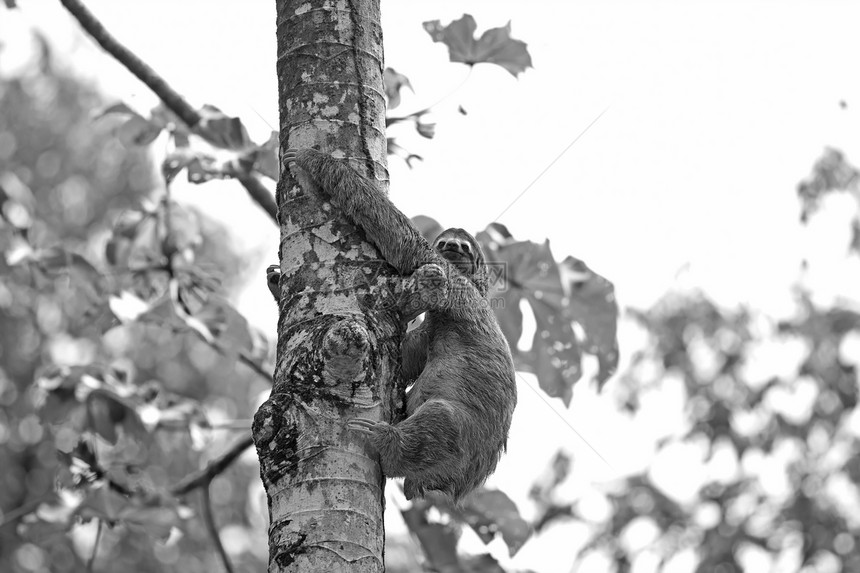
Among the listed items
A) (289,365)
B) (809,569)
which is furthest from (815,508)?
(289,365)

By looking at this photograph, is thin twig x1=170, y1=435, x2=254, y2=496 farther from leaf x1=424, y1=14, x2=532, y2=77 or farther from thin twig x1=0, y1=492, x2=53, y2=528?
leaf x1=424, y1=14, x2=532, y2=77

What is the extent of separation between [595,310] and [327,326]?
117 inches

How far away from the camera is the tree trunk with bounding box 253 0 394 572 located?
3.04 m

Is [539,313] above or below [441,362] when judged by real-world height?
above

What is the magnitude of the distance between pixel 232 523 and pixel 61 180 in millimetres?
9312

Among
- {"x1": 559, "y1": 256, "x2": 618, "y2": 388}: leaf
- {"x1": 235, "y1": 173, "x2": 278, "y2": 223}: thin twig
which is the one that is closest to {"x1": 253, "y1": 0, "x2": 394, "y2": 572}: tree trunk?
{"x1": 235, "y1": 173, "x2": 278, "y2": 223}: thin twig

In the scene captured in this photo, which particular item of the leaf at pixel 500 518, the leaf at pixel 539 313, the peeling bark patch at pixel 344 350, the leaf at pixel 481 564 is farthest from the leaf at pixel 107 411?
the peeling bark patch at pixel 344 350

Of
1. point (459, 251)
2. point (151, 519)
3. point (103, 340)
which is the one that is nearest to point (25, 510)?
point (151, 519)

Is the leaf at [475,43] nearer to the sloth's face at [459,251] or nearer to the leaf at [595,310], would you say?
the sloth's face at [459,251]

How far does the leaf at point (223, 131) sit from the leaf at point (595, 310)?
2196mm

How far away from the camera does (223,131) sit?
220 inches

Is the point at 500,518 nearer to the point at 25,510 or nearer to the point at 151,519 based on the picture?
the point at 151,519

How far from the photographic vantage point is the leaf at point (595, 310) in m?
5.82

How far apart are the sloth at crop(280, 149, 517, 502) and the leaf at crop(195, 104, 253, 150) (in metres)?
1.40
